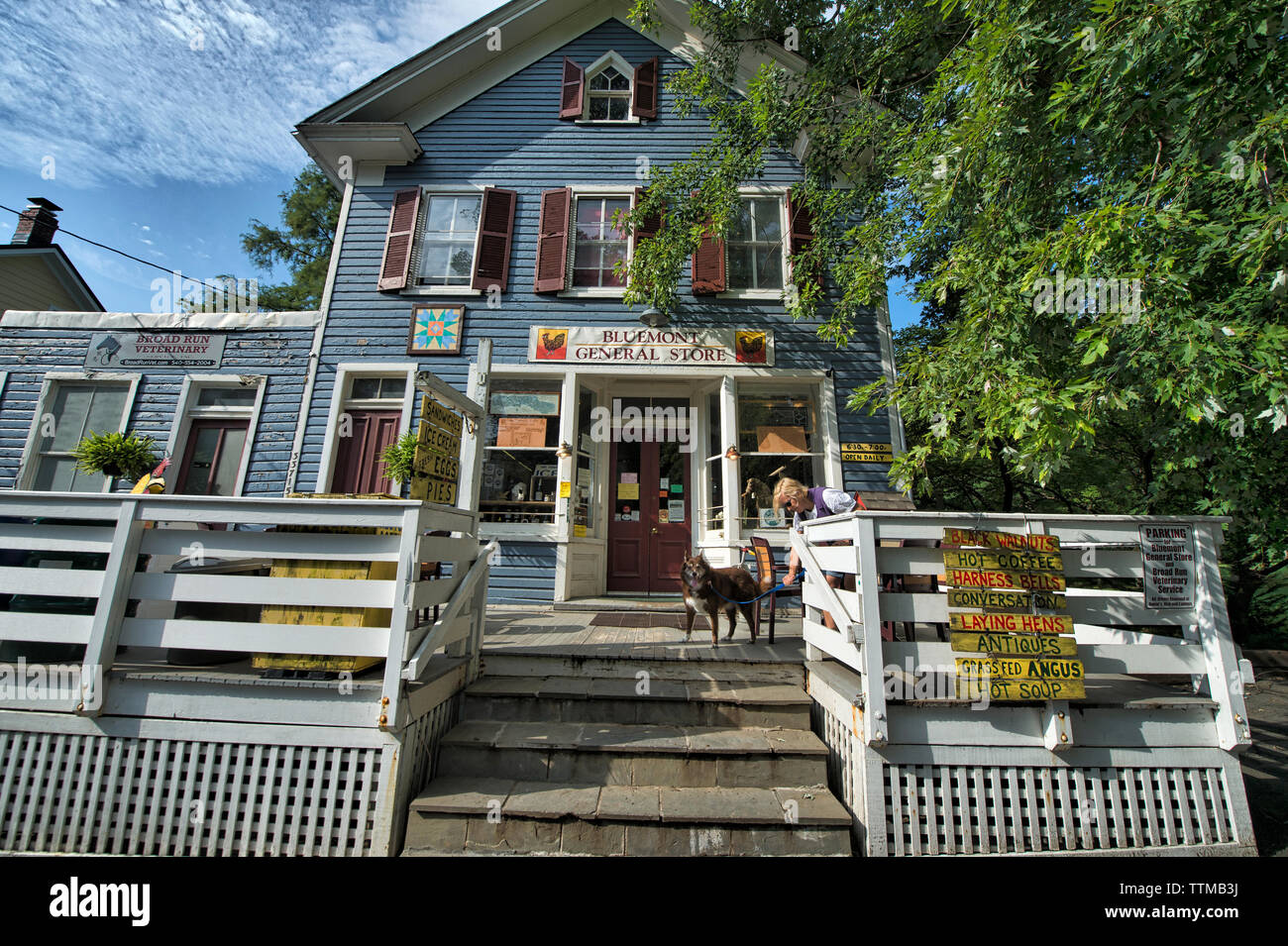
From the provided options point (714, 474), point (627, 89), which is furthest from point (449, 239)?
point (714, 474)

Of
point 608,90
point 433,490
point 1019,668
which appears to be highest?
point 608,90

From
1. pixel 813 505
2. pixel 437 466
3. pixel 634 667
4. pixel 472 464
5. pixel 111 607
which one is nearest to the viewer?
pixel 111 607

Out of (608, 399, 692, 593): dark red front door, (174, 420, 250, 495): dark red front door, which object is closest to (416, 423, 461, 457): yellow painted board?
(608, 399, 692, 593): dark red front door

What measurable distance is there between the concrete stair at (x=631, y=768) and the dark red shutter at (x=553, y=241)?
5322 mm

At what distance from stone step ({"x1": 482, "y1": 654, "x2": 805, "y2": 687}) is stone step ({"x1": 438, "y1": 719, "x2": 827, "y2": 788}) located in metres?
0.57

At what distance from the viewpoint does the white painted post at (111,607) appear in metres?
2.69

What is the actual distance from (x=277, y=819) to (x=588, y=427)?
532cm

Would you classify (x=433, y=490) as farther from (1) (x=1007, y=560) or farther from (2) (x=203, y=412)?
(2) (x=203, y=412)

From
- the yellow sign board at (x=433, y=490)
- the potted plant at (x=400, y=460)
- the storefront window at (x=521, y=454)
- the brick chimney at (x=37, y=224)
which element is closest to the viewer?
the yellow sign board at (x=433, y=490)

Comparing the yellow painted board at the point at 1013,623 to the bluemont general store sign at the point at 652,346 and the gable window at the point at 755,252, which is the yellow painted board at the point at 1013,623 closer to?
the bluemont general store sign at the point at 652,346

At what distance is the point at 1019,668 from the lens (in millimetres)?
2654

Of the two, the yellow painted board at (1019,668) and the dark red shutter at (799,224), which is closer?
the yellow painted board at (1019,668)

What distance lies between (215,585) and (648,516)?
5.11m

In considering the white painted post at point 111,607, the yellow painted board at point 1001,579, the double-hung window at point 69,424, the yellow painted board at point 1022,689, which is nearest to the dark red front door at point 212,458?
the double-hung window at point 69,424
